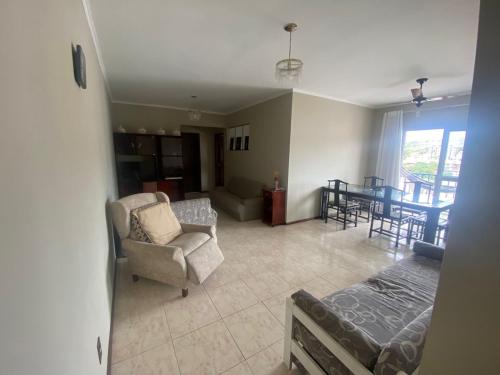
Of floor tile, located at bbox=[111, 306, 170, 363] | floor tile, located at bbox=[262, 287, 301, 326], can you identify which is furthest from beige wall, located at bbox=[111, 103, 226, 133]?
floor tile, located at bbox=[262, 287, 301, 326]

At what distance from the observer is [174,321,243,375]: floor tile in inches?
57.9

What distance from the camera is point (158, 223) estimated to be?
229cm

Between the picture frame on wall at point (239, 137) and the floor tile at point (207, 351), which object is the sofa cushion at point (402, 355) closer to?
the floor tile at point (207, 351)

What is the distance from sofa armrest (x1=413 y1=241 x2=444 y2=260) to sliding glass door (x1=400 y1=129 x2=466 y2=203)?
1.96 meters

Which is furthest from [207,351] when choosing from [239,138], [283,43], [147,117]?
[147,117]

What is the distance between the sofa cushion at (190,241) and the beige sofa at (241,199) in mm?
1997

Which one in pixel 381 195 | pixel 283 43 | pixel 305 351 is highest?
pixel 283 43

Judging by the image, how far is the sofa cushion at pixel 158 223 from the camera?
2159 millimetres

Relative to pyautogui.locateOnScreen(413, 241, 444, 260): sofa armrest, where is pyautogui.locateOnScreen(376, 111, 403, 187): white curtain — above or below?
above

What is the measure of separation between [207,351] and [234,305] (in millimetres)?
503

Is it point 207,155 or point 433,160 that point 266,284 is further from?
point 207,155

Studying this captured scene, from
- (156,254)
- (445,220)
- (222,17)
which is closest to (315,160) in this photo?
(445,220)

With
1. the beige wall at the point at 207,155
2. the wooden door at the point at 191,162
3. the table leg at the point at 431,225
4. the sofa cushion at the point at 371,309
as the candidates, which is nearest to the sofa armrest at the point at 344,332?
the sofa cushion at the point at 371,309

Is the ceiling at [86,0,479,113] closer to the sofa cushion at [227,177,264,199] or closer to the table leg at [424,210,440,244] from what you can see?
the table leg at [424,210,440,244]
